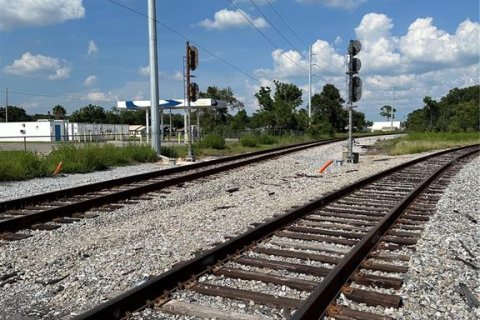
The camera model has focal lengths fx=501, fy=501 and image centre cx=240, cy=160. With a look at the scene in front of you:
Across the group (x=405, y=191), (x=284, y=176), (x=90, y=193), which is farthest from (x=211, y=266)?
(x=284, y=176)

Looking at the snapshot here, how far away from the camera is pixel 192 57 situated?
2283 centimetres

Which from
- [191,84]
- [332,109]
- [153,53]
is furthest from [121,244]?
[332,109]

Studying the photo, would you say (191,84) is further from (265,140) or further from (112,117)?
(112,117)

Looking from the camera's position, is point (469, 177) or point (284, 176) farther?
point (284, 176)

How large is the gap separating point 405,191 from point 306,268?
723cm

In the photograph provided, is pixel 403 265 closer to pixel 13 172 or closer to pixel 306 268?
pixel 306 268

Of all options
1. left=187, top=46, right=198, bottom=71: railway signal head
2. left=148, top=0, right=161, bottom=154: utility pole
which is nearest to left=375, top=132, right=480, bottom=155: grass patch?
left=187, top=46, right=198, bottom=71: railway signal head

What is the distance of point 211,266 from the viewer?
5.32 m

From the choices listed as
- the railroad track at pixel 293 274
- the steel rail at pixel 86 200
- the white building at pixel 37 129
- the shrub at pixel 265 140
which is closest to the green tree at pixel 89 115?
the white building at pixel 37 129

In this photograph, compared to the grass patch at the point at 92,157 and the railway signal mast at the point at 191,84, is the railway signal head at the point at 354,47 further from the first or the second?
the grass patch at the point at 92,157

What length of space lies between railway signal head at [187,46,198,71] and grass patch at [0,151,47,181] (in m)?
8.59

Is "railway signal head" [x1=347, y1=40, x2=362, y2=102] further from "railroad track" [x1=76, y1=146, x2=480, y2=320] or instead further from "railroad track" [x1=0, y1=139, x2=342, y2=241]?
"railroad track" [x1=76, y1=146, x2=480, y2=320]

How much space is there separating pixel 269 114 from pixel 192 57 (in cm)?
4114

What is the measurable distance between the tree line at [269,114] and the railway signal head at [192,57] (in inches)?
928
